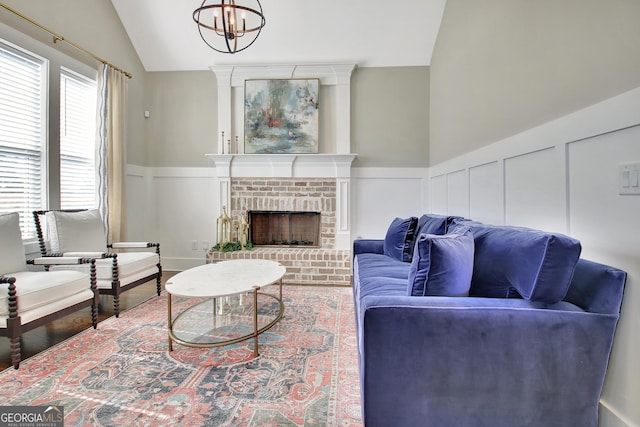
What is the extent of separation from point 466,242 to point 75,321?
327 centimetres

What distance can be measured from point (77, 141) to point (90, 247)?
1305 millimetres

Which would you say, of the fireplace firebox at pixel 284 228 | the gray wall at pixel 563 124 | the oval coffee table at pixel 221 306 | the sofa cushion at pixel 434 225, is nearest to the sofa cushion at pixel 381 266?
the sofa cushion at pixel 434 225

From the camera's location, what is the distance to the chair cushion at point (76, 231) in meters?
2.87

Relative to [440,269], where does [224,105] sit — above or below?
above

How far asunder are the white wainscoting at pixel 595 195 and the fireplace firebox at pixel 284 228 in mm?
2731

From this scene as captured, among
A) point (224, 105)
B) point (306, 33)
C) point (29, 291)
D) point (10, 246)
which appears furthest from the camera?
point (224, 105)

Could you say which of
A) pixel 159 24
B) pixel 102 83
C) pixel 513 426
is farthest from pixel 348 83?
pixel 513 426

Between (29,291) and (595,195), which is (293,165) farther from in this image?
(595,195)

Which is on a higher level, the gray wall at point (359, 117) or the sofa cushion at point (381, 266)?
the gray wall at point (359, 117)

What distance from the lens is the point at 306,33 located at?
4043mm

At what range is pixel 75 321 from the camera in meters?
2.77

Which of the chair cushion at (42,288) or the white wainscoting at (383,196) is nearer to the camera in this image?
the chair cushion at (42,288)

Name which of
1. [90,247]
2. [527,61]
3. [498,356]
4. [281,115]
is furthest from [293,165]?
[498,356]

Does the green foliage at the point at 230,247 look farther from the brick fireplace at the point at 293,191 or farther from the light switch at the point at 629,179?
the light switch at the point at 629,179
